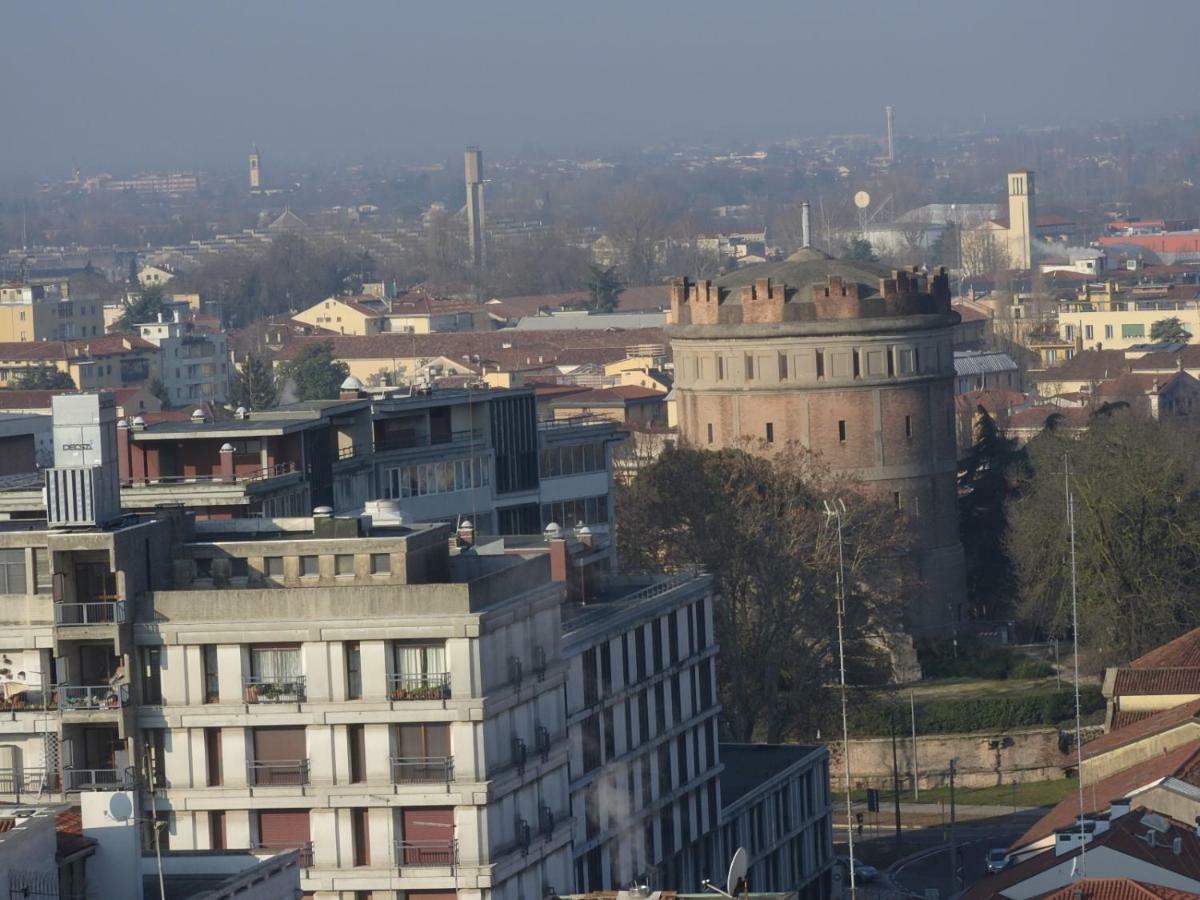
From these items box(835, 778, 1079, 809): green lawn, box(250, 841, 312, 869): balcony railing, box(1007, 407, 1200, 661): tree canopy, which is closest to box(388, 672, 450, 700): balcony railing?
box(250, 841, 312, 869): balcony railing

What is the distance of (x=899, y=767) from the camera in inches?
2156

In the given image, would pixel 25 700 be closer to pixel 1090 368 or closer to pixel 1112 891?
pixel 1112 891

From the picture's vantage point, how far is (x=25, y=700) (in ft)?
106

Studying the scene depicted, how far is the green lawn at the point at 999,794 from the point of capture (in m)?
52.9

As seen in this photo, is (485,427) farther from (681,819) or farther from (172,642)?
(172,642)

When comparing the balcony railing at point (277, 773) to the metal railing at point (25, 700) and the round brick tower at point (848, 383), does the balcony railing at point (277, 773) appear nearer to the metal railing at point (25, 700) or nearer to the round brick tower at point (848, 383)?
the metal railing at point (25, 700)

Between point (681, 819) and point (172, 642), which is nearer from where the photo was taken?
point (172, 642)

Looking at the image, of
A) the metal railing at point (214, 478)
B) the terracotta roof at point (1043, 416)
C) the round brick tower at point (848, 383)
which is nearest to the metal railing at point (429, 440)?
the metal railing at point (214, 478)

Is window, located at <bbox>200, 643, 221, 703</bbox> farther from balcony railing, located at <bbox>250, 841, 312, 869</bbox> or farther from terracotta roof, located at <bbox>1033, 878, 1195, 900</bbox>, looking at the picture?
terracotta roof, located at <bbox>1033, 878, 1195, 900</bbox>

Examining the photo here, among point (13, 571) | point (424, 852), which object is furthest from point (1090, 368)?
point (13, 571)

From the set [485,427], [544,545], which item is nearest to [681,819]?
[544,545]

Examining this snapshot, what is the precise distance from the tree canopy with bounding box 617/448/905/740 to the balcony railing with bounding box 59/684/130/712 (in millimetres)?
20537

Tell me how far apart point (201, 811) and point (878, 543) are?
2972 cm

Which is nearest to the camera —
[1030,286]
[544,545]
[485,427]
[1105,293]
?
[544,545]
